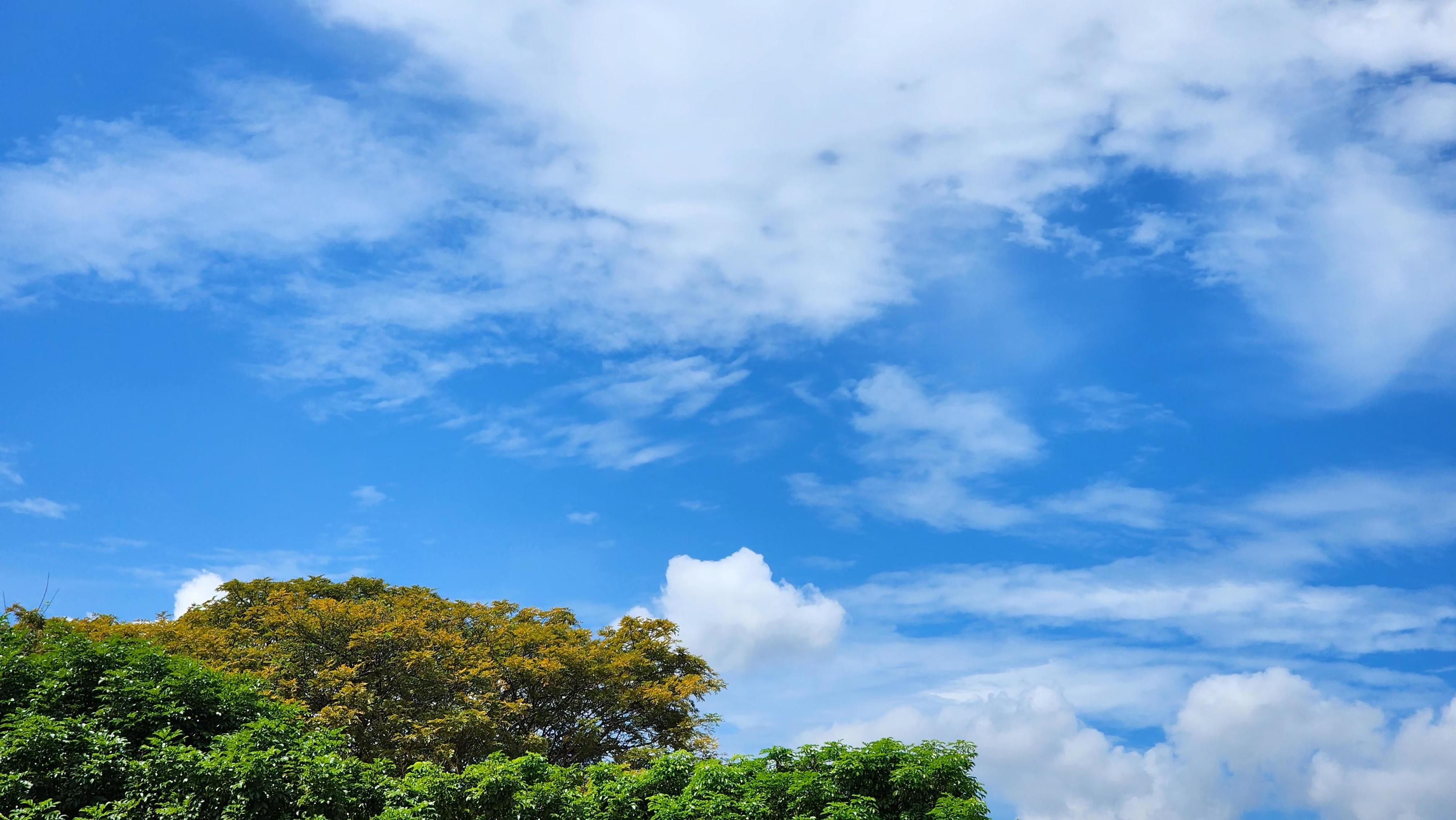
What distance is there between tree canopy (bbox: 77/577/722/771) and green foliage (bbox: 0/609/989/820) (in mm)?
6222

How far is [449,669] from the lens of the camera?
76.7 feet

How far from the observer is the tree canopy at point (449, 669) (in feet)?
71.5

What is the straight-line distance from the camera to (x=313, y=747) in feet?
45.3

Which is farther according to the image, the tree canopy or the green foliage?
the tree canopy

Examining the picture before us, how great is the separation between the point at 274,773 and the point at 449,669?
10682 millimetres

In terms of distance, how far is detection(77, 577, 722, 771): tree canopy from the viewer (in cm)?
2180

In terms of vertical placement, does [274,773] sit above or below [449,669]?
below

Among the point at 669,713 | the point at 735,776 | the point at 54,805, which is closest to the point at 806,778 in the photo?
the point at 735,776

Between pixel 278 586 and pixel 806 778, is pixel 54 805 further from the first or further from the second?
pixel 278 586

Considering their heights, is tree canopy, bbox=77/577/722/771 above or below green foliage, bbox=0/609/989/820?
above

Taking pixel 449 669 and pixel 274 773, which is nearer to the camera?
pixel 274 773

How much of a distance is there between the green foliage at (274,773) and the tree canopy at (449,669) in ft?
20.4

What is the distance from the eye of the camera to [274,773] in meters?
12.8

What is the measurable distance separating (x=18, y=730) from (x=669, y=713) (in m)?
15.0
